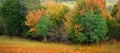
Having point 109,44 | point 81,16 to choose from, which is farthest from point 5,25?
point 109,44

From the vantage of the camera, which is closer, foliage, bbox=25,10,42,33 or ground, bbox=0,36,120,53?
ground, bbox=0,36,120,53

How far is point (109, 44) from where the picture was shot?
2232 inches

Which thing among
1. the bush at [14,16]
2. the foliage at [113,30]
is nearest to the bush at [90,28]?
the foliage at [113,30]

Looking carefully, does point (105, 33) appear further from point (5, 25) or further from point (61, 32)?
point (5, 25)

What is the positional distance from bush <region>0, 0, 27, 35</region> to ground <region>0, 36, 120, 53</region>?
6.37 ft

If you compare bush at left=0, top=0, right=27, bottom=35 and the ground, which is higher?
bush at left=0, top=0, right=27, bottom=35

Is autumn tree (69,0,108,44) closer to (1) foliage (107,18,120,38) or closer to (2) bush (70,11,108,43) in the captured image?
(2) bush (70,11,108,43)

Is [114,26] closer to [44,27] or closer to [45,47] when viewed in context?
[44,27]

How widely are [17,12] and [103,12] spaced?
17.3m

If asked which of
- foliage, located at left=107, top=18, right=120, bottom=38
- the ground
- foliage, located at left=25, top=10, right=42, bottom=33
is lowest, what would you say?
the ground

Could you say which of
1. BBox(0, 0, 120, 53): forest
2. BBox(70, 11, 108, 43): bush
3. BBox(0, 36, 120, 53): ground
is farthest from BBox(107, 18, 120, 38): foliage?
BBox(0, 36, 120, 53): ground

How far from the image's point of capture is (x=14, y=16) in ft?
218

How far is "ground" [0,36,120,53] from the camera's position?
46344 mm

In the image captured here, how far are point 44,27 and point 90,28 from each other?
9.31m
